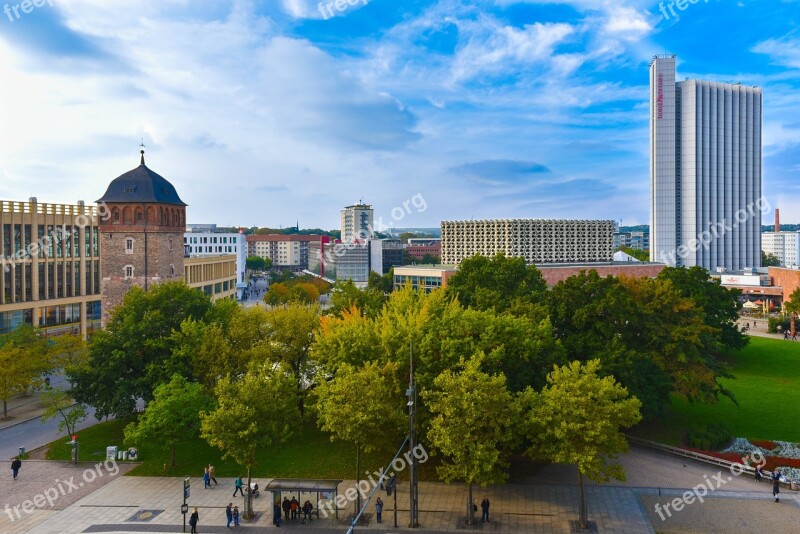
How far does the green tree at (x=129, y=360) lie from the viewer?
36469 mm

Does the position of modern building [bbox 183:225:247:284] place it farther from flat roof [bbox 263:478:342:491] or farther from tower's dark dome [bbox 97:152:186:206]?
flat roof [bbox 263:478:342:491]

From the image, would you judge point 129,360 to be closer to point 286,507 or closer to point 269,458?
point 269,458

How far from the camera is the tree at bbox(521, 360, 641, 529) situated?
25312 millimetres

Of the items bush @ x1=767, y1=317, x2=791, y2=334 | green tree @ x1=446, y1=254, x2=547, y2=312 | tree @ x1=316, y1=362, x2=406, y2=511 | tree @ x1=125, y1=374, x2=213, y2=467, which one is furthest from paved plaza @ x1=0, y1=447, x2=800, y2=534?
bush @ x1=767, y1=317, x2=791, y2=334

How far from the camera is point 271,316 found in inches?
1535

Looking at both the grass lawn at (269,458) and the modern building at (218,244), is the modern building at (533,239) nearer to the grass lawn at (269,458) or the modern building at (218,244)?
the modern building at (218,244)

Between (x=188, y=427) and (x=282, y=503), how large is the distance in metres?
7.99

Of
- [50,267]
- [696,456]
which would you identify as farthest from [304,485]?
[50,267]

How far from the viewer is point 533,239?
12875cm

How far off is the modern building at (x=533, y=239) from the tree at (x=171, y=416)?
98334mm

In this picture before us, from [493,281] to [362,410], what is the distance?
23.2 m

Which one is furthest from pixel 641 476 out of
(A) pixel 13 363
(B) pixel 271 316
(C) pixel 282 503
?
(A) pixel 13 363

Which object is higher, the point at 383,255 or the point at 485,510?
the point at 383,255

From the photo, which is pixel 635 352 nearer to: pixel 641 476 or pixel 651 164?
pixel 641 476
